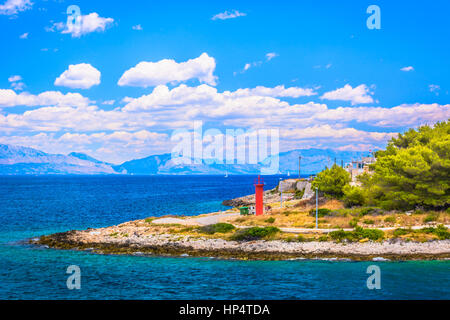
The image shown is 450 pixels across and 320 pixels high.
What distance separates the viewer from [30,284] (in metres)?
30.3

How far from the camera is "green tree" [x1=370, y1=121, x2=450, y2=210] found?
153ft

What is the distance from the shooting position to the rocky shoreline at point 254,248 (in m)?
37.2

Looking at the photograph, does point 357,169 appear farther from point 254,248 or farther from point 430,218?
point 254,248

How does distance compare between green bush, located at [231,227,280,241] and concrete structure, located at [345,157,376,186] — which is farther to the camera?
concrete structure, located at [345,157,376,186]

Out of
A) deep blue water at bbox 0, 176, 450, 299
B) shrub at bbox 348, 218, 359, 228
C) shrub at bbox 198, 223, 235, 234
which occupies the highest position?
shrub at bbox 348, 218, 359, 228

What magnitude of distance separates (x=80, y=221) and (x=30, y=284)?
41554 mm

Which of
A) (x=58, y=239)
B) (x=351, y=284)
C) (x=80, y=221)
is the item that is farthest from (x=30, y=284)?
(x=80, y=221)

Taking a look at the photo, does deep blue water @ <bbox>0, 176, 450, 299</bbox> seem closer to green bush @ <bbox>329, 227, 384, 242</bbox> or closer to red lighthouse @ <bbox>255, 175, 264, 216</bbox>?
green bush @ <bbox>329, 227, 384, 242</bbox>

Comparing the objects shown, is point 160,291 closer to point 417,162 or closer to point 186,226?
point 186,226

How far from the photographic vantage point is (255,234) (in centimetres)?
4316

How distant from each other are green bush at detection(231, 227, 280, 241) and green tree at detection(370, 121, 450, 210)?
1685 cm

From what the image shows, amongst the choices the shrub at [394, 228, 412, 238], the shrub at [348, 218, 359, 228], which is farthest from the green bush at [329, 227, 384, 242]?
the shrub at [348, 218, 359, 228]

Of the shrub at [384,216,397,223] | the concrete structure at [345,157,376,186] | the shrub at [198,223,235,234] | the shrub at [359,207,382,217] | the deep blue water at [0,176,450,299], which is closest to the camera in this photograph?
the deep blue water at [0,176,450,299]
